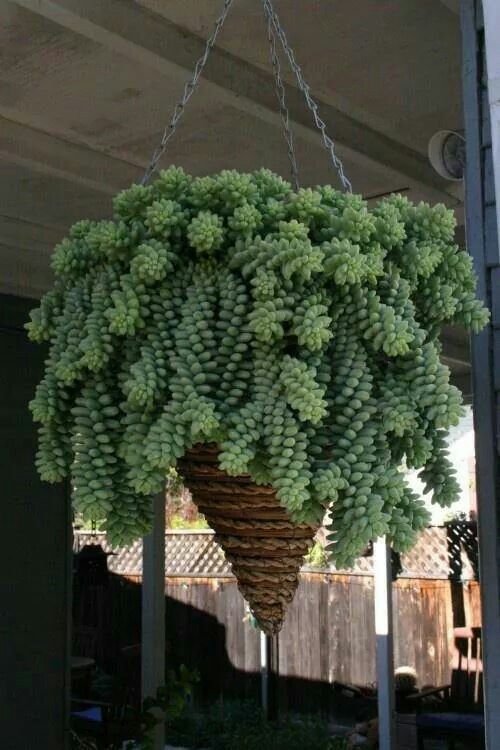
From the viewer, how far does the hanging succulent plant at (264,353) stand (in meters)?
0.85

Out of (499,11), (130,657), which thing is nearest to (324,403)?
(499,11)

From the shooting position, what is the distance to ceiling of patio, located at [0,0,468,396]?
1.73 meters

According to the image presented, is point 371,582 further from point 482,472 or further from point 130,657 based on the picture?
point 482,472

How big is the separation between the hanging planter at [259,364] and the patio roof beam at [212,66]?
84cm

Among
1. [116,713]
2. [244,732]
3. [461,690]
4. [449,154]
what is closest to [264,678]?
[244,732]

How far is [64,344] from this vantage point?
3.13 ft

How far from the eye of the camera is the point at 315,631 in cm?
665

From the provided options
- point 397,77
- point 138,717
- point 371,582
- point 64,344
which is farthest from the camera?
point 371,582

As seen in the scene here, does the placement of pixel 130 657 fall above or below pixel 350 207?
below

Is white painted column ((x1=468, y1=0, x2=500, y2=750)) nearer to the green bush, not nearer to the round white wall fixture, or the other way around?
the round white wall fixture

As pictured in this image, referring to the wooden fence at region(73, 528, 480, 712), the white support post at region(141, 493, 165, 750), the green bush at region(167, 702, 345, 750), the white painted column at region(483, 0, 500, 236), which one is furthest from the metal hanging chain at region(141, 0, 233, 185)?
the wooden fence at region(73, 528, 480, 712)

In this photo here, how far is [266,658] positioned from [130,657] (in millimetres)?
910

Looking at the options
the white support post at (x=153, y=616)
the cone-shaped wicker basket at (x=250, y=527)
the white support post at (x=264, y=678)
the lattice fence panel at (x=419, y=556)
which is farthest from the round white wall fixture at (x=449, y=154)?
the white support post at (x=264, y=678)

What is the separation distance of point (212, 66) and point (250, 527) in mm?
1218
